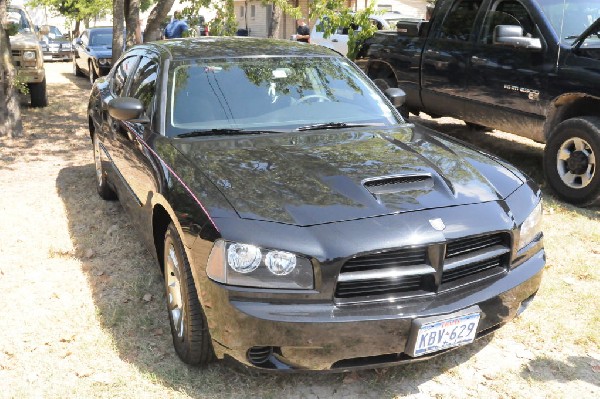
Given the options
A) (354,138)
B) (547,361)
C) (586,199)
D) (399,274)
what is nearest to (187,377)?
(399,274)

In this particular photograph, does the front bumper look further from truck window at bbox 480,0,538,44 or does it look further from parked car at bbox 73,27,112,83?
parked car at bbox 73,27,112,83

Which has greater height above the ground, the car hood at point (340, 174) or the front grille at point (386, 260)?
the car hood at point (340, 174)

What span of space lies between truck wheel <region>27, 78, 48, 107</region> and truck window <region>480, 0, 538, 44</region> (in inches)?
312

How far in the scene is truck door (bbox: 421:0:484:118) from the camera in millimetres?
7168

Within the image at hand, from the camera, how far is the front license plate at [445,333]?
9.12 feet

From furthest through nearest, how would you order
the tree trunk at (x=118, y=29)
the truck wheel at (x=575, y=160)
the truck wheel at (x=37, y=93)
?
→ 1. the truck wheel at (x=37, y=93)
2. the tree trunk at (x=118, y=29)
3. the truck wheel at (x=575, y=160)

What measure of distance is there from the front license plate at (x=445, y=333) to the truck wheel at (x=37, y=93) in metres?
10.2

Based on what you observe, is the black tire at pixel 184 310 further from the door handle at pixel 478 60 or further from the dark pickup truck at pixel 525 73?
the door handle at pixel 478 60

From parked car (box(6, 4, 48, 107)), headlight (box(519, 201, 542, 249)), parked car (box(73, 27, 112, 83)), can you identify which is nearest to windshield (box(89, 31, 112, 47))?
parked car (box(73, 27, 112, 83))

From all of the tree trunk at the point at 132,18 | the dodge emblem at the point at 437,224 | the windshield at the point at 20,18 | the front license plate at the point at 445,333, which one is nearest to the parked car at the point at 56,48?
the windshield at the point at 20,18

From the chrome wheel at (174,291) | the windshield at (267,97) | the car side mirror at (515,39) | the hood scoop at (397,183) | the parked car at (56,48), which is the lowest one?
the parked car at (56,48)

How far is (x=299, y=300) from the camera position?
2738 mm

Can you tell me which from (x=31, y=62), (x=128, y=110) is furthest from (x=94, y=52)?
(x=128, y=110)

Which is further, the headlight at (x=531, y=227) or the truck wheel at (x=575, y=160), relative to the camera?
the truck wheel at (x=575, y=160)
